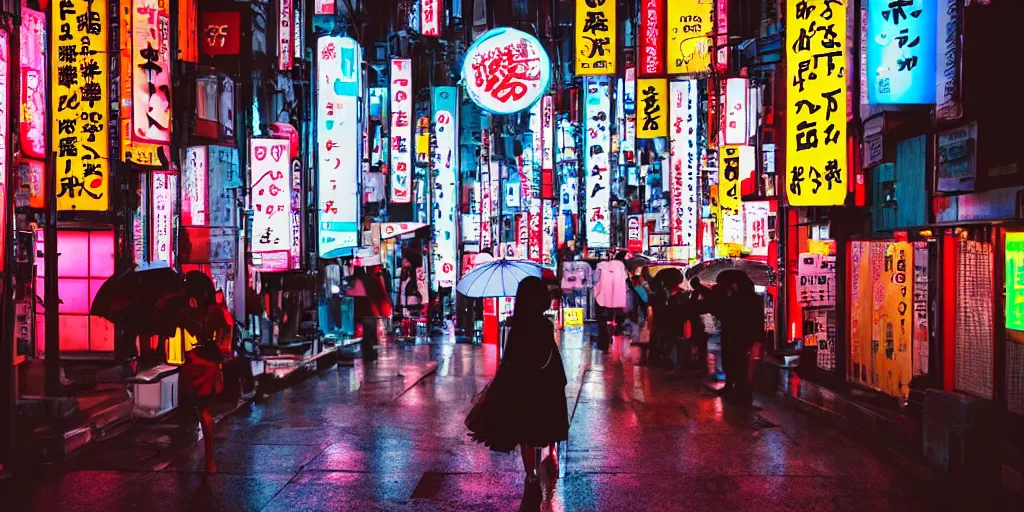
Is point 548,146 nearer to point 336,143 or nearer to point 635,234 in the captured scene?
point 635,234

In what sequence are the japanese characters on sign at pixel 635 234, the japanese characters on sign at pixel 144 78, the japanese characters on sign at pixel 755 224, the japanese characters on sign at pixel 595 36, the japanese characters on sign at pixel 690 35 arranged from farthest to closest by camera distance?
the japanese characters on sign at pixel 635 234
the japanese characters on sign at pixel 755 224
the japanese characters on sign at pixel 595 36
the japanese characters on sign at pixel 690 35
the japanese characters on sign at pixel 144 78

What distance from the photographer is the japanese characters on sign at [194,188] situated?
19.4 meters

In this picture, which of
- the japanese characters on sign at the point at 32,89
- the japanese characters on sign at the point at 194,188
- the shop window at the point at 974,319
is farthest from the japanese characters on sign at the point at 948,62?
the japanese characters on sign at the point at 194,188

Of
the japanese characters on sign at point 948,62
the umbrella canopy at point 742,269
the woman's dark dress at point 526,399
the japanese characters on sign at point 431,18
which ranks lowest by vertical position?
the woman's dark dress at point 526,399

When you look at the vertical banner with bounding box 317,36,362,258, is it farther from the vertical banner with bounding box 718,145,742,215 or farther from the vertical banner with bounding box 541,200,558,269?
the vertical banner with bounding box 541,200,558,269

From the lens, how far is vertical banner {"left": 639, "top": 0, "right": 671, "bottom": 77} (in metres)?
20.5

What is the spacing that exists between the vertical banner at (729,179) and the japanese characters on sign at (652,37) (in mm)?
4634

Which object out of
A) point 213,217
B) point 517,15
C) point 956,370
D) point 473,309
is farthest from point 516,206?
point 956,370

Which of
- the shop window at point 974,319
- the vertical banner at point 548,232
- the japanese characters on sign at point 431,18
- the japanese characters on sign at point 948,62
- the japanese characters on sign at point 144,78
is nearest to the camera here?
the japanese characters on sign at point 948,62

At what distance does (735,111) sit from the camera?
73.2 ft

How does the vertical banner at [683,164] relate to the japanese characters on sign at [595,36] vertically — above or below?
below

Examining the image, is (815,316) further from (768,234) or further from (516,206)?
(516,206)

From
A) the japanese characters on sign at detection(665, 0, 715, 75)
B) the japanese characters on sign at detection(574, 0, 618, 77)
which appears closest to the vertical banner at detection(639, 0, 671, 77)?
the japanese characters on sign at detection(665, 0, 715, 75)

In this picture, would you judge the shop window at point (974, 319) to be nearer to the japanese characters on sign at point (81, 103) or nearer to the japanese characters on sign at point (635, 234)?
the japanese characters on sign at point (81, 103)
